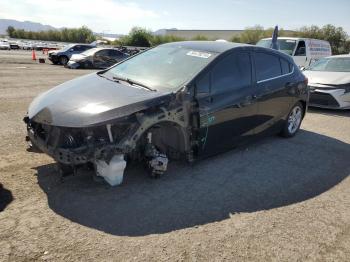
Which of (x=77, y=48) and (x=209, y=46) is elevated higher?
(x=209, y=46)

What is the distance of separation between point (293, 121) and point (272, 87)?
135cm

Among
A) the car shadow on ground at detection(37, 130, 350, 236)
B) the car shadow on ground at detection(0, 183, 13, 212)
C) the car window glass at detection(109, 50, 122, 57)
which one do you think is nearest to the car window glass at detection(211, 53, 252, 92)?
the car shadow on ground at detection(37, 130, 350, 236)

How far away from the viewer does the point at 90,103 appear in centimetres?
398

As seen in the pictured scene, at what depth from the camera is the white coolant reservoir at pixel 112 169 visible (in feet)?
12.9

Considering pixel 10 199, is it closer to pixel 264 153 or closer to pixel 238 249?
pixel 238 249

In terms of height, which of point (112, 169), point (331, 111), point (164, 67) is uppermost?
point (164, 67)

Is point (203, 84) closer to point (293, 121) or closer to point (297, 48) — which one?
point (293, 121)

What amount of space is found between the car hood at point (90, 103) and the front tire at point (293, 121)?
3.21 m

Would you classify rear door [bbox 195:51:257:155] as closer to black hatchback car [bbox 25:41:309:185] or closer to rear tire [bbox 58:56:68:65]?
black hatchback car [bbox 25:41:309:185]

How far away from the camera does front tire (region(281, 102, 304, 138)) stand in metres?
6.63

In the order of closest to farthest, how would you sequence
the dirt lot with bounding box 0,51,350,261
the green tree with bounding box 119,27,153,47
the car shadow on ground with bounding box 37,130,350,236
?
the dirt lot with bounding box 0,51,350,261 < the car shadow on ground with bounding box 37,130,350,236 < the green tree with bounding box 119,27,153,47

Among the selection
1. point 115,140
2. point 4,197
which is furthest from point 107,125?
point 4,197

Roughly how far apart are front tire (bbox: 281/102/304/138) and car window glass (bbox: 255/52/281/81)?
95cm

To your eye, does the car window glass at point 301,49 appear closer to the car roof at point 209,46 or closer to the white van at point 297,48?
the white van at point 297,48
